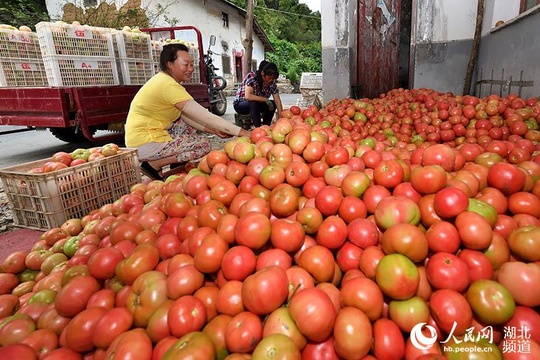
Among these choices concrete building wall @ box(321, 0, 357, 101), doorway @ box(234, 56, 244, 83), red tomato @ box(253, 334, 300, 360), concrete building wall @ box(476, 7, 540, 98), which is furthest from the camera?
doorway @ box(234, 56, 244, 83)

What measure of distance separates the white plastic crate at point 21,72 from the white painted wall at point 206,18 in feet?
45.0

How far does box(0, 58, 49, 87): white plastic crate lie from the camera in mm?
6484

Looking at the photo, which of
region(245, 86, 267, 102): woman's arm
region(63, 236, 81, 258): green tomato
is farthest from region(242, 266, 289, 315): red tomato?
region(245, 86, 267, 102): woman's arm

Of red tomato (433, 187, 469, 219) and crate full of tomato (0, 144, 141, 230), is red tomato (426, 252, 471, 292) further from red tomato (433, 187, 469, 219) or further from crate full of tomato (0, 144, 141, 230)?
crate full of tomato (0, 144, 141, 230)

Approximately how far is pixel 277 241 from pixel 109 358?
81 centimetres

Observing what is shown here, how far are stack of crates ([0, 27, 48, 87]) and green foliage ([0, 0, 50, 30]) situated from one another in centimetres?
1193

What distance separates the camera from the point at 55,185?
11.4 ft

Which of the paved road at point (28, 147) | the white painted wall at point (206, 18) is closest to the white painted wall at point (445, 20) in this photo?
the paved road at point (28, 147)

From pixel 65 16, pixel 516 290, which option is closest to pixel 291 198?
pixel 516 290

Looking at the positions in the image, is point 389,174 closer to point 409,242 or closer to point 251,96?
point 409,242

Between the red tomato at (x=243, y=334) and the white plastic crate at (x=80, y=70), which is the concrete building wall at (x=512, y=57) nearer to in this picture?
the red tomato at (x=243, y=334)

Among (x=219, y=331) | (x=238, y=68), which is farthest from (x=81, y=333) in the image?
(x=238, y=68)

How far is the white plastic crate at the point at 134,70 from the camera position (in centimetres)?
708

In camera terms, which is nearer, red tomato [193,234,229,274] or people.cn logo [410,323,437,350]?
people.cn logo [410,323,437,350]
